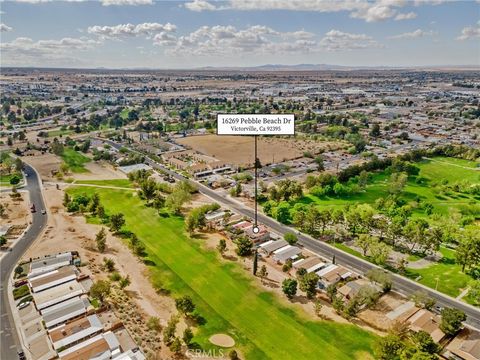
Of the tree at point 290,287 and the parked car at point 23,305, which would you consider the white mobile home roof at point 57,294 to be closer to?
the parked car at point 23,305

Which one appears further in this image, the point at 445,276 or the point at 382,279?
the point at 445,276

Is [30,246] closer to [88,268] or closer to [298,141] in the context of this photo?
[88,268]

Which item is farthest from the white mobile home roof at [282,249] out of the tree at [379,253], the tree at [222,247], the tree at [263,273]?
the tree at [379,253]

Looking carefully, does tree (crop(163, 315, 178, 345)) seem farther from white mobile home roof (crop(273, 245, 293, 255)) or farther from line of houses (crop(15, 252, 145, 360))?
white mobile home roof (crop(273, 245, 293, 255))

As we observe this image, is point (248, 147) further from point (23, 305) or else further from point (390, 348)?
point (390, 348)

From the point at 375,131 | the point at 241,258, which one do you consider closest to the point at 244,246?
the point at 241,258

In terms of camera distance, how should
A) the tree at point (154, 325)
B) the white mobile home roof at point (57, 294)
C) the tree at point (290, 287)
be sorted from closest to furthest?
the tree at point (154, 325)
the white mobile home roof at point (57, 294)
the tree at point (290, 287)

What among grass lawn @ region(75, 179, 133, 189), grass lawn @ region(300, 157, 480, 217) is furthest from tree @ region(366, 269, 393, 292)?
grass lawn @ region(75, 179, 133, 189)
